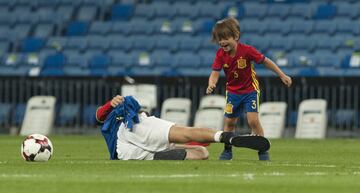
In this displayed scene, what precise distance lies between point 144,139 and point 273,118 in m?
13.0

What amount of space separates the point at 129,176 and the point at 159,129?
10.7ft

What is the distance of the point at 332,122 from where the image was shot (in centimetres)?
2786

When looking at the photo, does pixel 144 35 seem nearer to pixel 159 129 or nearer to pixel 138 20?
pixel 138 20

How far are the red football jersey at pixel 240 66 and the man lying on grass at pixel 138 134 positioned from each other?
127cm

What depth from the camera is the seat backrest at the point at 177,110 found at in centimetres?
2809

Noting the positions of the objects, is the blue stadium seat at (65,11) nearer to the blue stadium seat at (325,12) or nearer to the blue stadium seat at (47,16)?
the blue stadium seat at (47,16)

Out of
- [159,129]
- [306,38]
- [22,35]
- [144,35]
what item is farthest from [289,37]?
[159,129]

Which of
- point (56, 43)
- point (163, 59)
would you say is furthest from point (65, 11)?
point (163, 59)

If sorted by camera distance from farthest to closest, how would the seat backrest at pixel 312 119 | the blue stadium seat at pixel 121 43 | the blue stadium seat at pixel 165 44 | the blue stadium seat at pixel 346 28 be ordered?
the blue stadium seat at pixel 121 43, the blue stadium seat at pixel 165 44, the blue stadium seat at pixel 346 28, the seat backrest at pixel 312 119

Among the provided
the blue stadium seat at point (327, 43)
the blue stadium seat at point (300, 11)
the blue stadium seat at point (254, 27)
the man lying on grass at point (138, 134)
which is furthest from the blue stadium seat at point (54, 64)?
the man lying on grass at point (138, 134)

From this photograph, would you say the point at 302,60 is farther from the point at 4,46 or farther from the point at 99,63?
the point at 4,46

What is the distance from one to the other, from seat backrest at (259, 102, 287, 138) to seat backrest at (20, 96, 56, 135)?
17.2 feet

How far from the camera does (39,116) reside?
95.2ft

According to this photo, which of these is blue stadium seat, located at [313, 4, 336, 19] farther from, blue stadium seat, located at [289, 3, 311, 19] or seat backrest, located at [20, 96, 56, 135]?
seat backrest, located at [20, 96, 56, 135]
